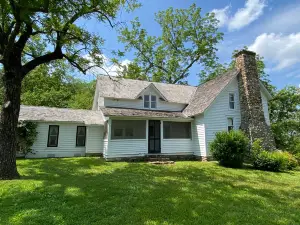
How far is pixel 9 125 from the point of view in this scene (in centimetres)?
787

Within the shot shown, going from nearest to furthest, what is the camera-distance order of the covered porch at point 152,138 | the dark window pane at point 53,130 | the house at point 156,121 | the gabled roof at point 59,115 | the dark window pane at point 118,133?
the covered porch at point 152,138
the house at point 156,121
the gabled roof at point 59,115
the dark window pane at point 53,130
the dark window pane at point 118,133

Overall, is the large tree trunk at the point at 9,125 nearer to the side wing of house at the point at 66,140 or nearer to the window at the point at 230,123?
the side wing of house at the point at 66,140

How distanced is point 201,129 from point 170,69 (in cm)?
1706

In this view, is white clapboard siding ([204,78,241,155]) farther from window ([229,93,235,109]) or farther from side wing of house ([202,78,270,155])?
window ([229,93,235,109])

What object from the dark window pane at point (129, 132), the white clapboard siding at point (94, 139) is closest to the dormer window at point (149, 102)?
the dark window pane at point (129, 132)

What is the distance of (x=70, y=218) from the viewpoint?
173 inches

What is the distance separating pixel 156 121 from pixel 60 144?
26.1ft

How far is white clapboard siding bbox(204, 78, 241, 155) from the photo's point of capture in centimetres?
1478

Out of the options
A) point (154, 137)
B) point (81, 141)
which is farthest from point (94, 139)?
point (154, 137)

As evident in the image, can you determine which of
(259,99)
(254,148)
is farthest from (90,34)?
(259,99)

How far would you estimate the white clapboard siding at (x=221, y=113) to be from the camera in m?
14.8

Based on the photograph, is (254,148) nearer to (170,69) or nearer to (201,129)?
(201,129)

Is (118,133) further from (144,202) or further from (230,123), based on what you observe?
(144,202)

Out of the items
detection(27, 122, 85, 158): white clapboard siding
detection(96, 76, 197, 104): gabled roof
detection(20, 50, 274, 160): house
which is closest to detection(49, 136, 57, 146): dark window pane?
detection(20, 50, 274, 160): house
